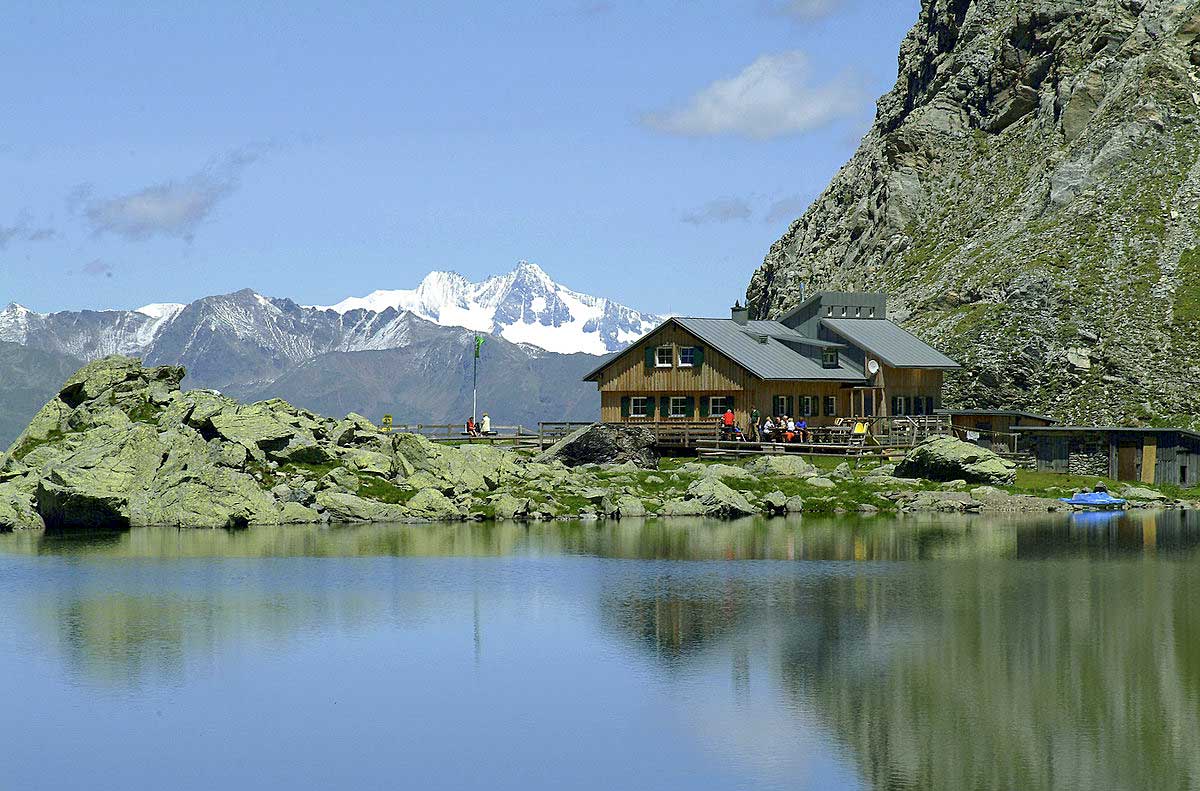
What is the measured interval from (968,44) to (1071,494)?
109 m

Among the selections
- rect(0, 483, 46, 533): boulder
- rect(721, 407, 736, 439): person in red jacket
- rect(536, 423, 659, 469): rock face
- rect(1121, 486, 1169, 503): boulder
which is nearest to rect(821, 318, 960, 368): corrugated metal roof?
rect(721, 407, 736, 439): person in red jacket

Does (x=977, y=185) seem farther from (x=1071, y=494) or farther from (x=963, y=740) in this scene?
(x=963, y=740)

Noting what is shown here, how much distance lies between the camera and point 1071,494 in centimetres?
7981

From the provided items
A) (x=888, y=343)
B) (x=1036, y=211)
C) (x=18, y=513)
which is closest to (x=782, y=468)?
(x=888, y=343)

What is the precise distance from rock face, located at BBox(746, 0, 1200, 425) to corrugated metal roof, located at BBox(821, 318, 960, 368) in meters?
13.8

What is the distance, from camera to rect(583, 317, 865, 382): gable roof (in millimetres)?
103875

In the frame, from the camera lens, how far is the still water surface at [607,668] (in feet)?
88.5

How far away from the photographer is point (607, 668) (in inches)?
1410

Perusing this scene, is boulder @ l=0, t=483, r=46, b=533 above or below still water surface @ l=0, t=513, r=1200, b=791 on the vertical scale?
above

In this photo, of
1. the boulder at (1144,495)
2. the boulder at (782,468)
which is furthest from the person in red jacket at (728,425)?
the boulder at (1144,495)

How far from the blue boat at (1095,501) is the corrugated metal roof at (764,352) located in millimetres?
27506

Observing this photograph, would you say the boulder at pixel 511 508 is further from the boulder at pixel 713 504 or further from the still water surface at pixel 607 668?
the still water surface at pixel 607 668

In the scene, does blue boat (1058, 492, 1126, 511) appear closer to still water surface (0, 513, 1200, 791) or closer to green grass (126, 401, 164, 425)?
still water surface (0, 513, 1200, 791)

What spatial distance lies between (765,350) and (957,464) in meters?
28.5
